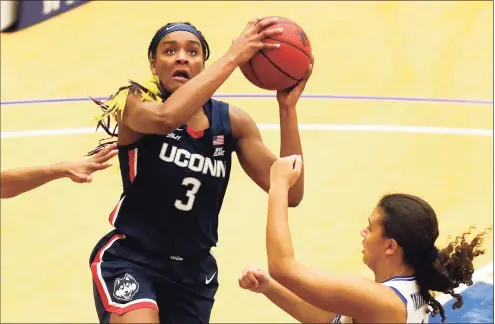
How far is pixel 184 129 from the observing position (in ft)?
13.6

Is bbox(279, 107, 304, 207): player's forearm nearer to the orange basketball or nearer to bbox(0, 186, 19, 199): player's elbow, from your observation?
the orange basketball

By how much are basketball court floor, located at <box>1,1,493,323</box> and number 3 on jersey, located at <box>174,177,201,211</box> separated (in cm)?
246

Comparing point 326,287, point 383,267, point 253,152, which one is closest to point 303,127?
point 253,152

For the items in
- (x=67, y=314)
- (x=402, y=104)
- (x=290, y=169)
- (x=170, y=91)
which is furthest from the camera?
(x=402, y=104)

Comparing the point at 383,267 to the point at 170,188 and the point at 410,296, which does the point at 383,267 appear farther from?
the point at 170,188

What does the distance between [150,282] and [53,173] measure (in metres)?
0.68

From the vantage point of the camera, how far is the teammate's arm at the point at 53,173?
4.10 metres

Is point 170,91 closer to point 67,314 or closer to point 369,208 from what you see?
point 67,314

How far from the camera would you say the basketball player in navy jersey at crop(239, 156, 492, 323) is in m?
3.40

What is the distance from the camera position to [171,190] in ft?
13.3

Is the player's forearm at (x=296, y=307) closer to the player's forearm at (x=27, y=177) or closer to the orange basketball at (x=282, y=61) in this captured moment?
the orange basketball at (x=282, y=61)

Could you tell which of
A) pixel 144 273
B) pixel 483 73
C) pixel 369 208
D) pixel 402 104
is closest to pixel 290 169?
pixel 144 273

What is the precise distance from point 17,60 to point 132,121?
8.07 metres

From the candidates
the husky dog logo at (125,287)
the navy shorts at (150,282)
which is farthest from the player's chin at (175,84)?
the husky dog logo at (125,287)
